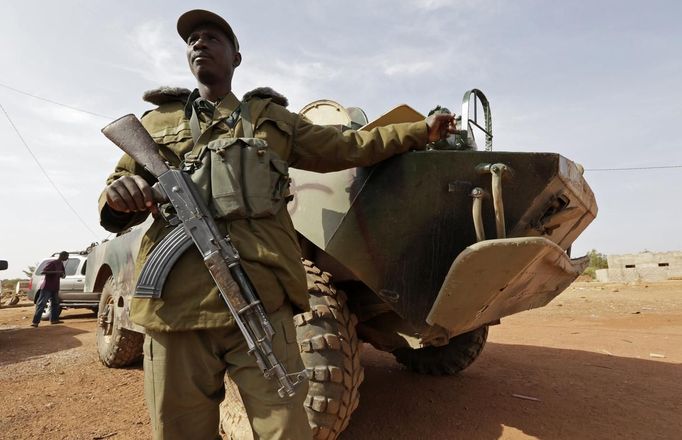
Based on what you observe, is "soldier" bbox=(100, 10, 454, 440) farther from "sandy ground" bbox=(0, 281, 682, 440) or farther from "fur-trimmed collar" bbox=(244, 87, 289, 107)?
"sandy ground" bbox=(0, 281, 682, 440)

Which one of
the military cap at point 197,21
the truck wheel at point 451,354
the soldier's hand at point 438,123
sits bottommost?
the truck wheel at point 451,354

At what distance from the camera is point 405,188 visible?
2.15 metres

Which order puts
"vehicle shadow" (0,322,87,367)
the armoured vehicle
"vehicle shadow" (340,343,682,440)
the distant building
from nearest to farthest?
1. the armoured vehicle
2. "vehicle shadow" (340,343,682,440)
3. "vehicle shadow" (0,322,87,367)
4. the distant building

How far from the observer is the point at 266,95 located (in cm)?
176

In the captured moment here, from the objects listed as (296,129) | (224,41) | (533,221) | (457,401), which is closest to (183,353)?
(296,129)

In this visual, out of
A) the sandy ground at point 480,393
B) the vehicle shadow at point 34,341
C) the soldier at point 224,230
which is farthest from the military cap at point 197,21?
the vehicle shadow at point 34,341

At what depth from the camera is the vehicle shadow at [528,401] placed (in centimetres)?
279

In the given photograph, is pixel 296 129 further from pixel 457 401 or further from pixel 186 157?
pixel 457 401

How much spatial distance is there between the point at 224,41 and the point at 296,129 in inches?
15.8

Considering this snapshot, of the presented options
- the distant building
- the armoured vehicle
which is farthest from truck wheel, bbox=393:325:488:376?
the distant building

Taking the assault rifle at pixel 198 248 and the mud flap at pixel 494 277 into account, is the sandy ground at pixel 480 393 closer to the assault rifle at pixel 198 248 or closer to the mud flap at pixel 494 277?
the mud flap at pixel 494 277

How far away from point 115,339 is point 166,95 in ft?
12.0

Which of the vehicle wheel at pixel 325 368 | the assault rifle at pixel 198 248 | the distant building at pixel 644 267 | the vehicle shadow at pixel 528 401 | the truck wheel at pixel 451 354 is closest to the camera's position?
the assault rifle at pixel 198 248

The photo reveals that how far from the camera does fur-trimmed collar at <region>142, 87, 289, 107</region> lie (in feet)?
5.60
